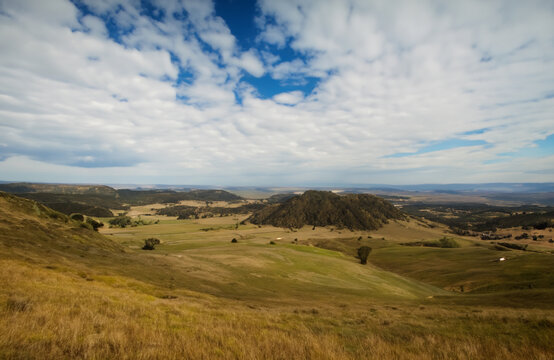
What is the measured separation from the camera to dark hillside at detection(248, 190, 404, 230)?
16862 centimetres

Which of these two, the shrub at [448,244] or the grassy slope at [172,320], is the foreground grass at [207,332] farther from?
the shrub at [448,244]

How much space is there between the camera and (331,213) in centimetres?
17962

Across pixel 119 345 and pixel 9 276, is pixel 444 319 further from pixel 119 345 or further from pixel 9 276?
pixel 9 276

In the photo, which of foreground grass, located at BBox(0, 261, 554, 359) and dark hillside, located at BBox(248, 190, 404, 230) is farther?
dark hillside, located at BBox(248, 190, 404, 230)

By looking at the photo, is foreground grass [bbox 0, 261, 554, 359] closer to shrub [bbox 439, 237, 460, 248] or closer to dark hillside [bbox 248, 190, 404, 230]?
shrub [bbox 439, 237, 460, 248]

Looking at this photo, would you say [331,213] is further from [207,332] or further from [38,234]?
[207,332]

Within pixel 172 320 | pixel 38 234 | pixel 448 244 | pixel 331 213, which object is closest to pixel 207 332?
pixel 172 320

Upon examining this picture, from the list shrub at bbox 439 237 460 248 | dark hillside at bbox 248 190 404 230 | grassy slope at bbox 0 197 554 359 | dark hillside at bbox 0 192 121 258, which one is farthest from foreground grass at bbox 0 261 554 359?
dark hillside at bbox 248 190 404 230

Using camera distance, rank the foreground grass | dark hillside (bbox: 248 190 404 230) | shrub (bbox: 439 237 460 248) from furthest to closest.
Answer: dark hillside (bbox: 248 190 404 230)
shrub (bbox: 439 237 460 248)
the foreground grass

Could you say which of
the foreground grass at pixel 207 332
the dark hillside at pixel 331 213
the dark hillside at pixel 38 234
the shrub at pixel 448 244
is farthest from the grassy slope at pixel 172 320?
the dark hillside at pixel 331 213

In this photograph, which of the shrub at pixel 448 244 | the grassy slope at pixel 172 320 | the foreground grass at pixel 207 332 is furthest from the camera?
the shrub at pixel 448 244

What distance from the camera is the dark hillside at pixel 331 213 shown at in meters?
169

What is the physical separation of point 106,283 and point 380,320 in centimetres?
1990

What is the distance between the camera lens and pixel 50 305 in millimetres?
10078
